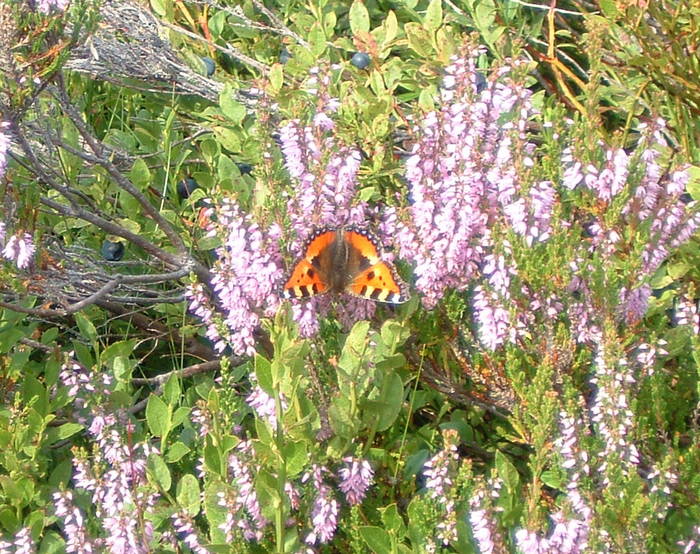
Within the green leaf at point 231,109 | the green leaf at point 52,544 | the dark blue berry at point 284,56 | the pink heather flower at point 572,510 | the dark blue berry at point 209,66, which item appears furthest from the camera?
the dark blue berry at point 284,56

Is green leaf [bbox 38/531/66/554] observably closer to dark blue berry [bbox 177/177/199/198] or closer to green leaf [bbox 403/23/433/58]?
dark blue berry [bbox 177/177/199/198]

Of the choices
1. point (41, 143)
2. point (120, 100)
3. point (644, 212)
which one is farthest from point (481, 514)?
point (120, 100)

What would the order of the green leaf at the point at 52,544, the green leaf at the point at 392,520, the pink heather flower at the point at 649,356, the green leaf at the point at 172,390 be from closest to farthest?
the green leaf at the point at 392,520 < the pink heather flower at the point at 649,356 < the green leaf at the point at 52,544 < the green leaf at the point at 172,390

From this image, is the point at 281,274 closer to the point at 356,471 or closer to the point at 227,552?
the point at 356,471

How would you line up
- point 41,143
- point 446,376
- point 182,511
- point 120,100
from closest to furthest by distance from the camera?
point 182,511 < point 446,376 < point 41,143 < point 120,100

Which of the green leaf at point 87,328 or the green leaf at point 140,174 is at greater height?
the green leaf at point 140,174

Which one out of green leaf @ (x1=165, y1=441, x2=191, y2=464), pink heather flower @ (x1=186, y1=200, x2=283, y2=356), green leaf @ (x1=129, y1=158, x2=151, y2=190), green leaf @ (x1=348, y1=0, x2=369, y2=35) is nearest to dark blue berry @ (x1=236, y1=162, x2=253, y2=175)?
green leaf @ (x1=129, y1=158, x2=151, y2=190)

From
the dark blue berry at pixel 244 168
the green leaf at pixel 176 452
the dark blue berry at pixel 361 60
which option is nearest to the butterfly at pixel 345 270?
the green leaf at pixel 176 452

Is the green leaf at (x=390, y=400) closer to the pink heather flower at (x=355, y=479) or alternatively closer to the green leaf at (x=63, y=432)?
the pink heather flower at (x=355, y=479)
